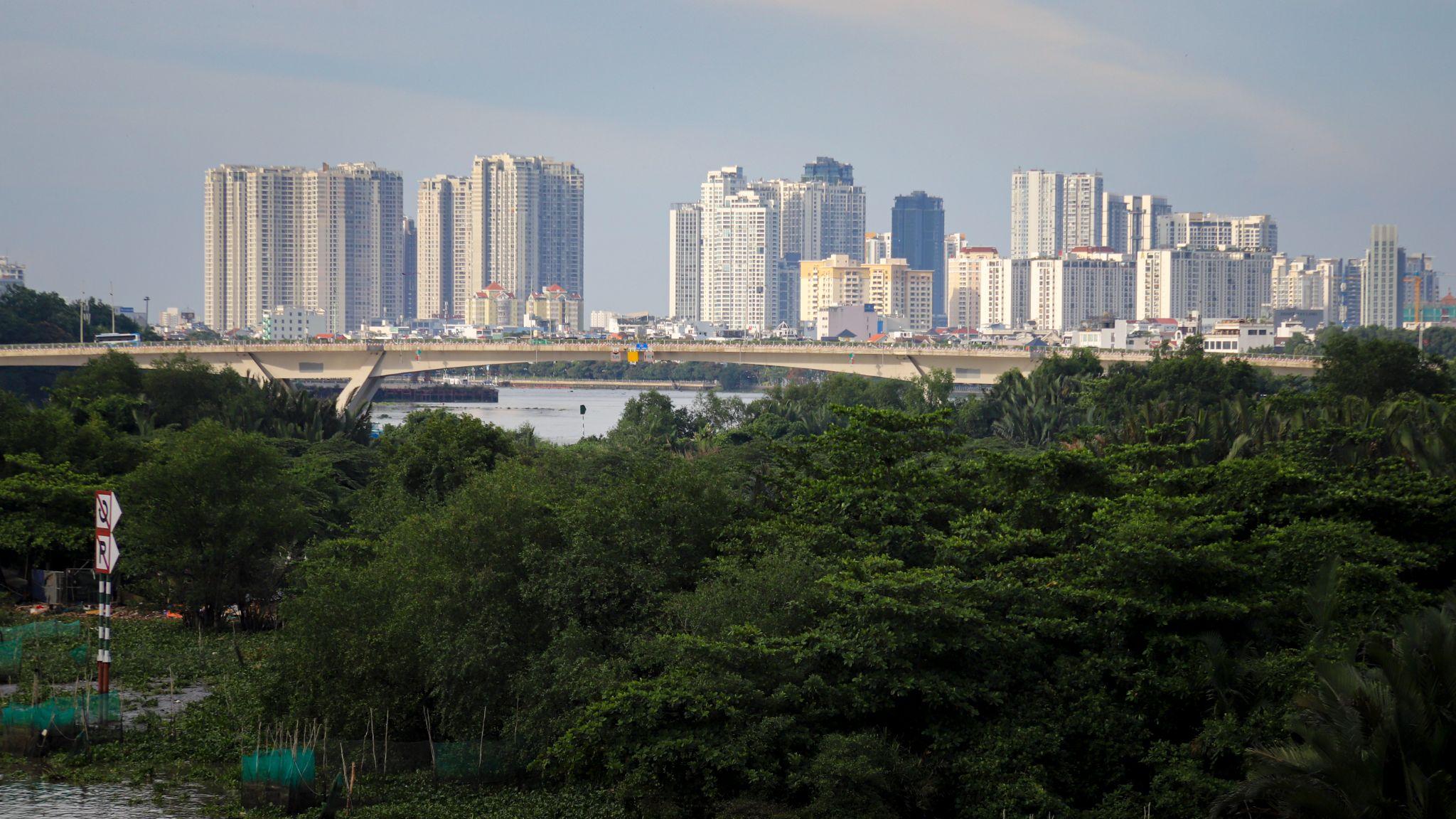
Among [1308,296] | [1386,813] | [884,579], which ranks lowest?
[1386,813]

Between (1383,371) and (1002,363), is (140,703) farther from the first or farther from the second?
(1002,363)

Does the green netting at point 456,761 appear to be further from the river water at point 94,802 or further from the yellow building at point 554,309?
the yellow building at point 554,309

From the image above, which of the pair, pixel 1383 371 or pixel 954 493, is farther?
pixel 1383 371

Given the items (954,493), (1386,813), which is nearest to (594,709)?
(954,493)

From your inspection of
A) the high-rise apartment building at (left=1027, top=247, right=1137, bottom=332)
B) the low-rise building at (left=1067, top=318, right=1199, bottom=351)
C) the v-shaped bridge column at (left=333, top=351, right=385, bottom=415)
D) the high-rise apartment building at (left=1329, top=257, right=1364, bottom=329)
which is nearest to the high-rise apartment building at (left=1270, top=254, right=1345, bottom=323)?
the high-rise apartment building at (left=1329, top=257, right=1364, bottom=329)

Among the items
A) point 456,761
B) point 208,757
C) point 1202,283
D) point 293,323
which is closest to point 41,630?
point 208,757

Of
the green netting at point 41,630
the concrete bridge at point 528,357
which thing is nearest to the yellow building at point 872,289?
the concrete bridge at point 528,357
